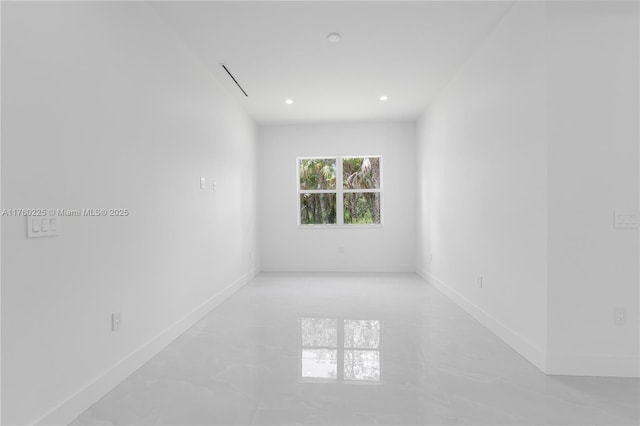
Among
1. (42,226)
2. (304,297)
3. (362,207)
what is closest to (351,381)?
(42,226)

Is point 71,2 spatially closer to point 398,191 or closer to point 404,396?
point 404,396

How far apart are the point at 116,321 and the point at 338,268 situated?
4.48 metres

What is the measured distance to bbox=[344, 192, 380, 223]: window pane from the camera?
6531 mm

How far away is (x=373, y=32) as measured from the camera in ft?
10.2

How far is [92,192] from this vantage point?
207cm

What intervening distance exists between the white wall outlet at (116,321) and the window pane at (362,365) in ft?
4.87

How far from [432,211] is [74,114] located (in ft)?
14.7

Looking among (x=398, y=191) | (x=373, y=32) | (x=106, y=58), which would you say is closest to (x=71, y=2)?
(x=106, y=58)

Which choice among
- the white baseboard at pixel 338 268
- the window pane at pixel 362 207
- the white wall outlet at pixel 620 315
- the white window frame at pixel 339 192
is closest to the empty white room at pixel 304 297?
the white wall outlet at pixel 620 315

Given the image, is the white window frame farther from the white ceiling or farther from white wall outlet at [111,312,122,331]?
white wall outlet at [111,312,122,331]

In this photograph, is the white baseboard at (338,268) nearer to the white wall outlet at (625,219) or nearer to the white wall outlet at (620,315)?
the white wall outlet at (620,315)

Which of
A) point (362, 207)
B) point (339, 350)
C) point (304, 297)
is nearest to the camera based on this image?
point (339, 350)

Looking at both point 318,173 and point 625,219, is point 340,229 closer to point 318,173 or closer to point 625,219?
point 318,173

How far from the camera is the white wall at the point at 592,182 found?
2.28m
